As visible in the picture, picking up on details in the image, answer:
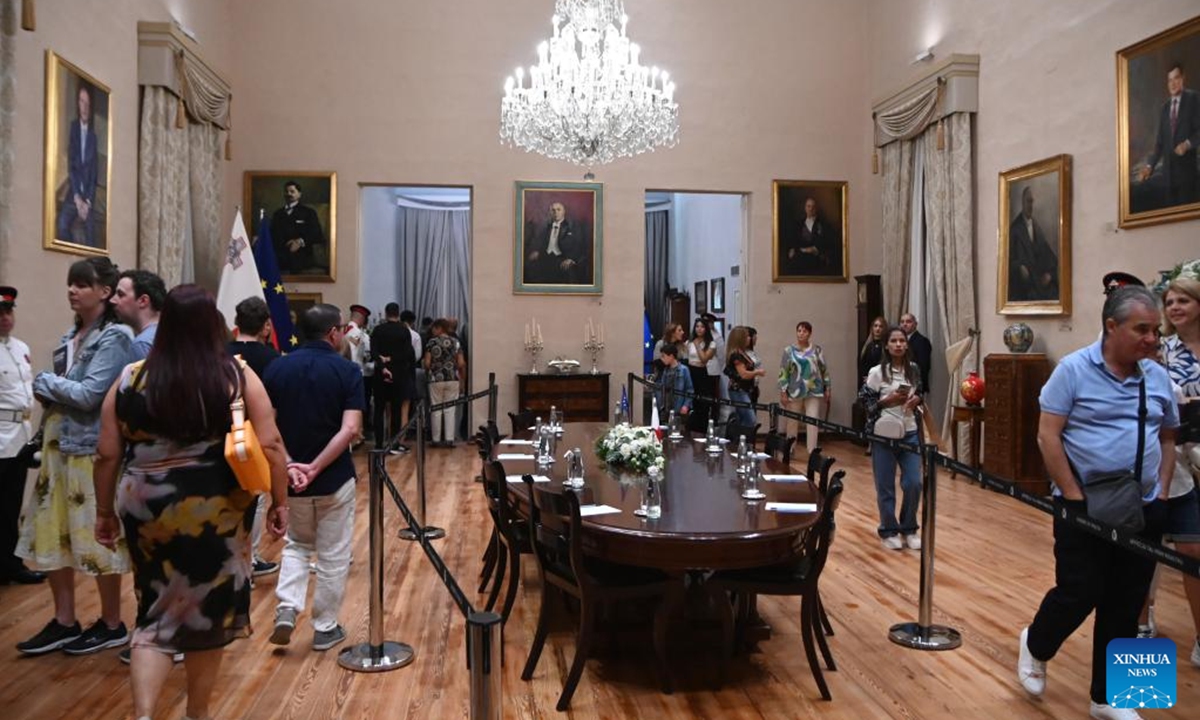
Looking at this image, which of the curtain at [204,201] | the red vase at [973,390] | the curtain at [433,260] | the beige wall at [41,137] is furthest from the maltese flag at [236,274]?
the curtain at [433,260]

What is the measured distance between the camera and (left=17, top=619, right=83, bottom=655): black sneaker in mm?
4246

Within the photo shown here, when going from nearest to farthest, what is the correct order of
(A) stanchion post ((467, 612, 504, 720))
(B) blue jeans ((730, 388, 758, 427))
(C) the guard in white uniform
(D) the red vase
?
(A) stanchion post ((467, 612, 504, 720)), (C) the guard in white uniform, (D) the red vase, (B) blue jeans ((730, 388, 758, 427))

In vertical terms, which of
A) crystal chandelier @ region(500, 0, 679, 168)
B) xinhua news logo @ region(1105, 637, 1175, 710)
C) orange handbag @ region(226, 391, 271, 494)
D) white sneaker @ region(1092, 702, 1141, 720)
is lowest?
white sneaker @ region(1092, 702, 1141, 720)

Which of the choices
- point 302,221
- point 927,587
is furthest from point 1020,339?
point 302,221

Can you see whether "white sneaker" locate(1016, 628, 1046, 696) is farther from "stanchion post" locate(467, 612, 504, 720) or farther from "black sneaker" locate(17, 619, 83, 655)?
"black sneaker" locate(17, 619, 83, 655)

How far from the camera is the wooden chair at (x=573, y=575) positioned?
3.67 meters

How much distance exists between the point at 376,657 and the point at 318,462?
37.4 inches

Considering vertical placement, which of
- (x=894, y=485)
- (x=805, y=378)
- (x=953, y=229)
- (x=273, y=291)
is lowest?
(x=894, y=485)

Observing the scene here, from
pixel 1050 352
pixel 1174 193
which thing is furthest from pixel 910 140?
pixel 1174 193

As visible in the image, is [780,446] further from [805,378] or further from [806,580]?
[805,378]

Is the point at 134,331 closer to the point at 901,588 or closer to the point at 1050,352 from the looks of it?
the point at 901,588

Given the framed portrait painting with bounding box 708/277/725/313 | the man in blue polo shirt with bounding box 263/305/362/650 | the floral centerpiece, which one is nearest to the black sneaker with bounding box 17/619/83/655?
the man in blue polo shirt with bounding box 263/305/362/650

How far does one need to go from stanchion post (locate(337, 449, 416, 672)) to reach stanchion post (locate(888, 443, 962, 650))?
2483 mm

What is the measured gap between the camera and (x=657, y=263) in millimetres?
20656
